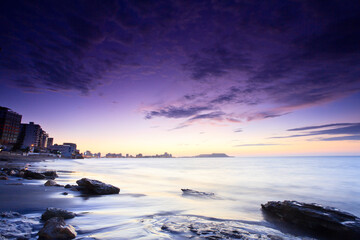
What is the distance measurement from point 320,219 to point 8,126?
189 meters

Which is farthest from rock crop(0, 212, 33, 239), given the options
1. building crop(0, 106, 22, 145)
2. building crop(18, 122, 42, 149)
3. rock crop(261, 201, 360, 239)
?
building crop(18, 122, 42, 149)

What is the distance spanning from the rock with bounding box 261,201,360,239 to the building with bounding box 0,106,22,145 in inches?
7036

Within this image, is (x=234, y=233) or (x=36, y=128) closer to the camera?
(x=234, y=233)

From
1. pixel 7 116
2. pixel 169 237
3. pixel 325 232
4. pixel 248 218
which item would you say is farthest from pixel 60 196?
pixel 7 116

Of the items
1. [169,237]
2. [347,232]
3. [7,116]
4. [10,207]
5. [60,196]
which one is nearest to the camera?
[169,237]

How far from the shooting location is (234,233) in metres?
6.22

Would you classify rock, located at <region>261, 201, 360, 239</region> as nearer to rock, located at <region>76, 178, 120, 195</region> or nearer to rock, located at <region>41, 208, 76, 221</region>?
rock, located at <region>41, 208, 76, 221</region>

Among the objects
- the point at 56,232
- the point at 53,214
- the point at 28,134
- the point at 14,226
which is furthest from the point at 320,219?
the point at 28,134

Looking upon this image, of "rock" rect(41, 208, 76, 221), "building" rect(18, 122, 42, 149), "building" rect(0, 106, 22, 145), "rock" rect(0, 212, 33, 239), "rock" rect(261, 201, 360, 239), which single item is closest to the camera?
"rock" rect(0, 212, 33, 239)

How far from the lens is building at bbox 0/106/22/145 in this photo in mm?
132250

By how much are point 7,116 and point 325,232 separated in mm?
188284

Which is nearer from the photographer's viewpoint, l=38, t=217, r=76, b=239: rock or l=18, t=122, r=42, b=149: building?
l=38, t=217, r=76, b=239: rock

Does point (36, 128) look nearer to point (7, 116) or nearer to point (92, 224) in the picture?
point (7, 116)

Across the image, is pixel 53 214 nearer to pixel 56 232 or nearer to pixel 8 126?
pixel 56 232
